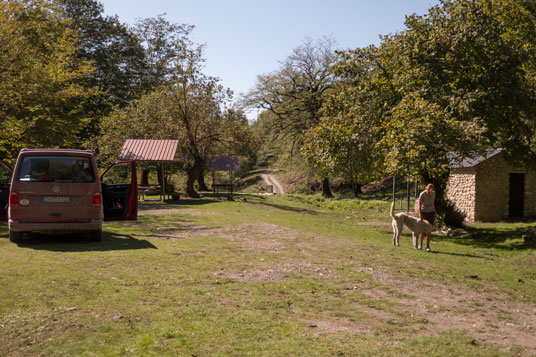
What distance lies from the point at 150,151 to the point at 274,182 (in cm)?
3515

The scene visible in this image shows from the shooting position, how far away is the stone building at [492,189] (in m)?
23.3

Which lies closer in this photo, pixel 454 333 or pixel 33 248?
pixel 454 333

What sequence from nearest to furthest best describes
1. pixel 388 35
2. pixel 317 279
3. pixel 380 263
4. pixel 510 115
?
pixel 317 279 < pixel 380 263 < pixel 510 115 < pixel 388 35

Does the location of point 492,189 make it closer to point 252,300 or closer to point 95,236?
point 95,236

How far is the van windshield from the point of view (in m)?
10.1

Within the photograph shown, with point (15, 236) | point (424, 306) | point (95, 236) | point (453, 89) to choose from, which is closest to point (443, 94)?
point (453, 89)

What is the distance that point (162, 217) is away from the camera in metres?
19.3

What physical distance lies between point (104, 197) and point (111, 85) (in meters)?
42.1

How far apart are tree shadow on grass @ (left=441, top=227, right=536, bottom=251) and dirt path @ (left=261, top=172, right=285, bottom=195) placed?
1363 inches

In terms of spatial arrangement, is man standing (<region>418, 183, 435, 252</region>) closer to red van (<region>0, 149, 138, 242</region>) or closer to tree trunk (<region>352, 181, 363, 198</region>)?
red van (<region>0, 149, 138, 242</region>)

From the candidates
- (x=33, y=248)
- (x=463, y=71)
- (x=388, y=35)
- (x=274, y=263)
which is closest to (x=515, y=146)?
(x=463, y=71)

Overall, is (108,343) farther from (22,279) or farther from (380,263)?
(380,263)

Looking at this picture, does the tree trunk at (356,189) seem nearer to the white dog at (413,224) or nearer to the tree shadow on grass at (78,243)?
the white dog at (413,224)

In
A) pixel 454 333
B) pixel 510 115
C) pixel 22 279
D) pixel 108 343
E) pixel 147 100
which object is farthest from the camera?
pixel 147 100
